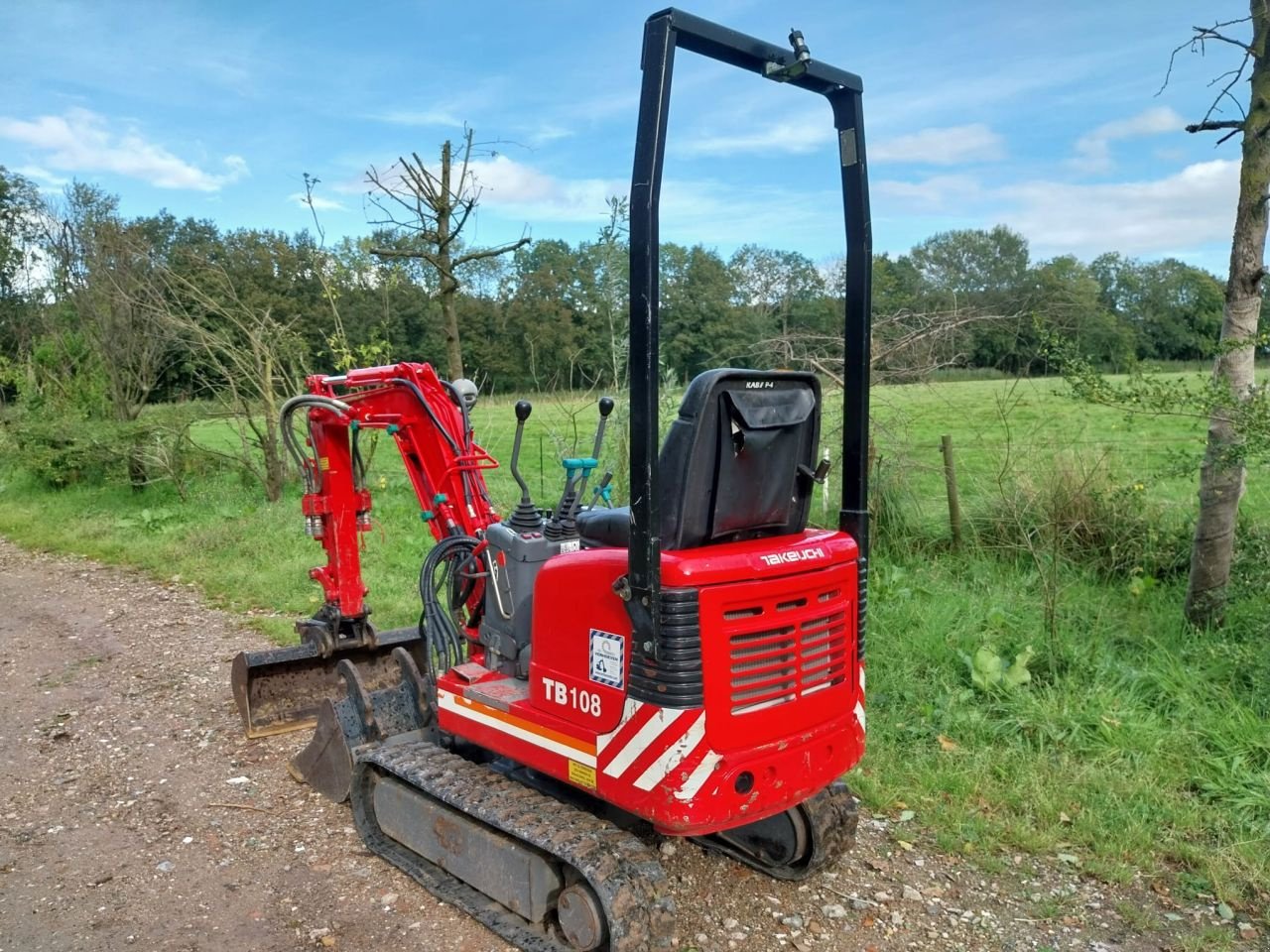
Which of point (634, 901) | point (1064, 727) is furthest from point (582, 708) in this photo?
point (1064, 727)

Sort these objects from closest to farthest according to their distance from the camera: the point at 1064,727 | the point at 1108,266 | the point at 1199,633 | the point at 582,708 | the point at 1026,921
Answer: the point at 582,708 < the point at 1026,921 < the point at 1064,727 < the point at 1199,633 < the point at 1108,266

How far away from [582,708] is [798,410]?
123 centimetres

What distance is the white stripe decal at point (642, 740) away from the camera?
3.07m

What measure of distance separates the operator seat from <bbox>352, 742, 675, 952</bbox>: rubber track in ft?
3.26

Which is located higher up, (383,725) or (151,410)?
(151,410)

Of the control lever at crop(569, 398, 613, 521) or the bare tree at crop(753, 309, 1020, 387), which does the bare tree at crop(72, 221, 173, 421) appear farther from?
the control lever at crop(569, 398, 613, 521)

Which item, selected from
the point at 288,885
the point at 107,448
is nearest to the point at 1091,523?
the point at 288,885

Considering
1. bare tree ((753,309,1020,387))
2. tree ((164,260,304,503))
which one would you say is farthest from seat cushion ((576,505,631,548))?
tree ((164,260,304,503))

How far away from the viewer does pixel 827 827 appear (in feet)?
12.6

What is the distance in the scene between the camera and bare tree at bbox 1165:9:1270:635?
5.68 meters

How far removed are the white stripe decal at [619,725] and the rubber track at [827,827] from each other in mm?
964

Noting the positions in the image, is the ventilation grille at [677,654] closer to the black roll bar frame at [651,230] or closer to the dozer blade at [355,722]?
the black roll bar frame at [651,230]

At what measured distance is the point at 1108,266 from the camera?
10125 mm

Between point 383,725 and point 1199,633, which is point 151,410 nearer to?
point 383,725
